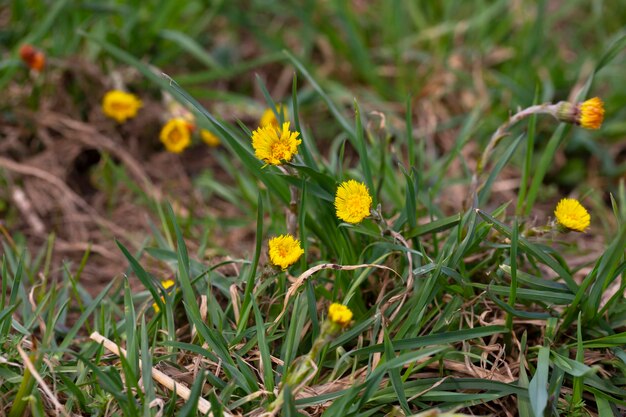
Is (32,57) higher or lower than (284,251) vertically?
higher

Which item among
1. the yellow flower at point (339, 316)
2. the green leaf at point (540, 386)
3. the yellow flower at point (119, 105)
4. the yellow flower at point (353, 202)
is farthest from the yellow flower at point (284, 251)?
the yellow flower at point (119, 105)

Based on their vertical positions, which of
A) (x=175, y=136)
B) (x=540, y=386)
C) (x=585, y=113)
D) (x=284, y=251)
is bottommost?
(x=540, y=386)

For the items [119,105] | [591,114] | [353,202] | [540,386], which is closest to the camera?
[540,386]

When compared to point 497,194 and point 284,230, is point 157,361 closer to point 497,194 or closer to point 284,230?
point 284,230

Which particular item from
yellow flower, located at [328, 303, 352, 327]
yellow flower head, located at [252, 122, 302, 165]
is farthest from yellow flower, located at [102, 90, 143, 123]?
yellow flower, located at [328, 303, 352, 327]

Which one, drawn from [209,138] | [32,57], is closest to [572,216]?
[209,138]

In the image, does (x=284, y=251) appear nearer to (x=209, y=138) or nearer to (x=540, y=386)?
(x=540, y=386)

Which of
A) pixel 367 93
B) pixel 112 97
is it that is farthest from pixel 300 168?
pixel 367 93
